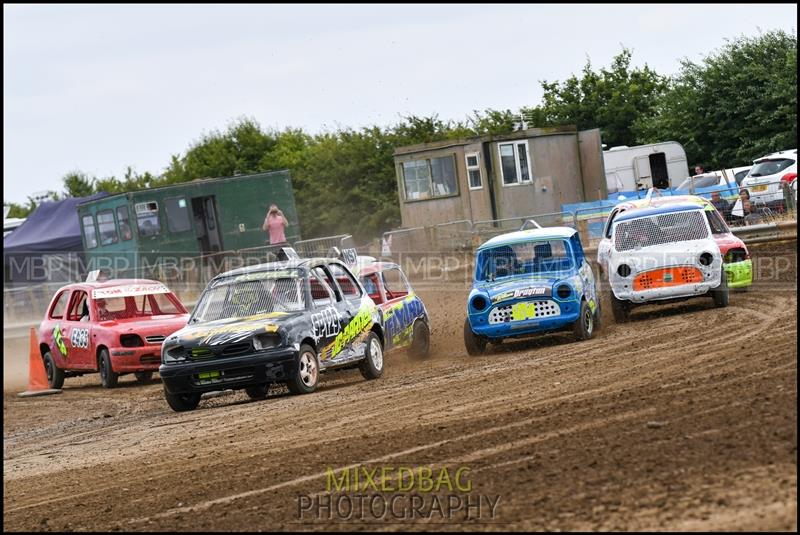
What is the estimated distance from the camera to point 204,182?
35.8 m

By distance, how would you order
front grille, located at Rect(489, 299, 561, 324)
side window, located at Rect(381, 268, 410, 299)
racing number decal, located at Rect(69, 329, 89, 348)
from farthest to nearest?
racing number decal, located at Rect(69, 329, 89, 348) → side window, located at Rect(381, 268, 410, 299) → front grille, located at Rect(489, 299, 561, 324)

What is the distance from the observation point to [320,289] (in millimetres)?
15961

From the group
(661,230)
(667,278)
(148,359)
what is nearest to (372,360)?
(667,278)

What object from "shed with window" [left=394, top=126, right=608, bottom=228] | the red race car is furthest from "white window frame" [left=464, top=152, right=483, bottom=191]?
the red race car

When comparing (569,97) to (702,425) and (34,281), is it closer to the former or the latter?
(34,281)

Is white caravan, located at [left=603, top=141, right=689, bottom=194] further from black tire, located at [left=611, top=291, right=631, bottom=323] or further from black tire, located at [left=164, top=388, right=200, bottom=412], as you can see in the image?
black tire, located at [left=164, top=388, right=200, bottom=412]

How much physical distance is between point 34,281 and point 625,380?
33.9 metres

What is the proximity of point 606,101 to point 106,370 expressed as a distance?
27.4 meters

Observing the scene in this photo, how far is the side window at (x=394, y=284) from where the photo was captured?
18619 mm

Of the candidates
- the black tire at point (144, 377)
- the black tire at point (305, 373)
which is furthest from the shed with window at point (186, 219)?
the black tire at point (305, 373)

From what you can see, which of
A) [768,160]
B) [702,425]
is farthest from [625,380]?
[768,160]

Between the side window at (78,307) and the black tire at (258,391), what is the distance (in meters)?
6.32

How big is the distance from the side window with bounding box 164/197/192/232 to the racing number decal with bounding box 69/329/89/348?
48.4 ft

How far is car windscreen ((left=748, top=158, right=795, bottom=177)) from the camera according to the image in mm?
28062
